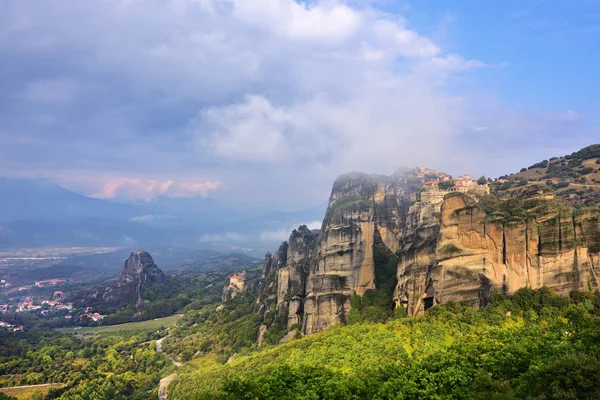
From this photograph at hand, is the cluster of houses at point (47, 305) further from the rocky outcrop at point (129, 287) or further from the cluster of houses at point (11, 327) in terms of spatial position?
the cluster of houses at point (11, 327)

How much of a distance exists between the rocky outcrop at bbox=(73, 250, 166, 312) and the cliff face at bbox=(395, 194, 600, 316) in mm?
91385

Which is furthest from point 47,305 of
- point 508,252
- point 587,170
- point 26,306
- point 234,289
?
point 587,170

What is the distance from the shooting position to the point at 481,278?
36.8 m

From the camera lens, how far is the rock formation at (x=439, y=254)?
3472 centimetres

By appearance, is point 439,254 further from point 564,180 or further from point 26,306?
point 26,306

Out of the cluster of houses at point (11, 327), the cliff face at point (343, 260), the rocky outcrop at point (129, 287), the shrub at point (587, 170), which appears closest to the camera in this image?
the cliff face at point (343, 260)

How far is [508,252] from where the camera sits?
36.4 meters

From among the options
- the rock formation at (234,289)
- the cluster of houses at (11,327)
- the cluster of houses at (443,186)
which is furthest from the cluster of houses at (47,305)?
the cluster of houses at (443,186)

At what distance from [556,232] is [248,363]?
31294 millimetres

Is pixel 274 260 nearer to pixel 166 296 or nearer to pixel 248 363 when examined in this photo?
pixel 248 363

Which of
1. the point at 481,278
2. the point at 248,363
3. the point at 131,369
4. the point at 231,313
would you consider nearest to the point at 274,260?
the point at 231,313

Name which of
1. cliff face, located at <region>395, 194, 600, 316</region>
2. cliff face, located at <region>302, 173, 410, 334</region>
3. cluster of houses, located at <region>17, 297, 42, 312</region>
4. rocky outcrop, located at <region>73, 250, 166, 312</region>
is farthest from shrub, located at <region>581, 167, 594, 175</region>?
cluster of houses, located at <region>17, 297, 42, 312</region>

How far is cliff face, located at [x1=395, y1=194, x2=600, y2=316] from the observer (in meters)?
34.3

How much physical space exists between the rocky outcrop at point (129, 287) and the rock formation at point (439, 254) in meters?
64.4
